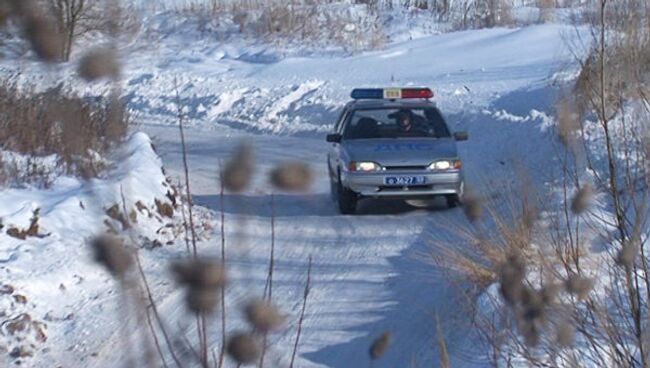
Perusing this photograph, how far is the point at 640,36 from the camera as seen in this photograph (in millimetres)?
13891

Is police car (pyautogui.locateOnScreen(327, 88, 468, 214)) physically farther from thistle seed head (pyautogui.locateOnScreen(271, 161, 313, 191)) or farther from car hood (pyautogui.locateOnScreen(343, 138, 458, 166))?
thistle seed head (pyautogui.locateOnScreen(271, 161, 313, 191))

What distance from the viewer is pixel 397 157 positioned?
14352mm

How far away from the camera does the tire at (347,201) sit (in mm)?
14383

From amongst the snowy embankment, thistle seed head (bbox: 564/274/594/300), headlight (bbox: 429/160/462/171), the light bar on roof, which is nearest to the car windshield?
the light bar on roof

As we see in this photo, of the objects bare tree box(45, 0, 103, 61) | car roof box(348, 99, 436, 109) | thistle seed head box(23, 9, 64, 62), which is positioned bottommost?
car roof box(348, 99, 436, 109)

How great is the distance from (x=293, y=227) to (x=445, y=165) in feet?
6.67

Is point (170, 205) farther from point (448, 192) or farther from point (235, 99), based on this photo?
point (235, 99)

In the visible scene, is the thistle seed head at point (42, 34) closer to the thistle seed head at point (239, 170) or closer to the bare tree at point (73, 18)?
the bare tree at point (73, 18)

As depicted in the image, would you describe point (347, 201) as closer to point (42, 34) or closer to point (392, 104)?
point (392, 104)

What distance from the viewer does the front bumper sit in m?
14.3

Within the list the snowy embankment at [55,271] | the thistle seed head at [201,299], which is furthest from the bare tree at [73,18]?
the snowy embankment at [55,271]

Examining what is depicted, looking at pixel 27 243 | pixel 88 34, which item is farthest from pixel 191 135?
pixel 88 34

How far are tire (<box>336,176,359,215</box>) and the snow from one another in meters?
0.13

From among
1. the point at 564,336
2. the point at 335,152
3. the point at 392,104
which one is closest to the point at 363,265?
the point at 335,152
